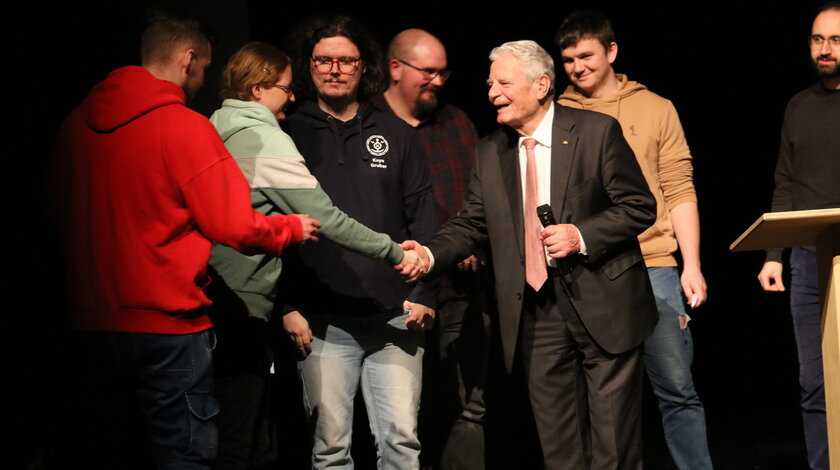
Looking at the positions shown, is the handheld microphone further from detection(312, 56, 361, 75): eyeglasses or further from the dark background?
the dark background

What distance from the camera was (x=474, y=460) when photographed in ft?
12.1

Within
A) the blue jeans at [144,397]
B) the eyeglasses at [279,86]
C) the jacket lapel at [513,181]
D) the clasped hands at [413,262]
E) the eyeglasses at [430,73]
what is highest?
the eyeglasses at [430,73]

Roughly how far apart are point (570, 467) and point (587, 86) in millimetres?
1459

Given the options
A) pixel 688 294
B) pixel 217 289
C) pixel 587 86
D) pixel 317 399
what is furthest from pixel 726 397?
pixel 217 289

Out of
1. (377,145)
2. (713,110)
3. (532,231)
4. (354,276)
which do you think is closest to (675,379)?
(532,231)

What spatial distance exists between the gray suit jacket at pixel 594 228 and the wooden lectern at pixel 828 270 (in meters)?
0.38

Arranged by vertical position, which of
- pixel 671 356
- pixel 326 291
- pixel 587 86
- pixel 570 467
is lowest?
pixel 570 467

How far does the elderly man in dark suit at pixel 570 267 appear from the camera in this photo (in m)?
3.11

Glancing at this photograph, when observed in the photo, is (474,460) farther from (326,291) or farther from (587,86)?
(587,86)

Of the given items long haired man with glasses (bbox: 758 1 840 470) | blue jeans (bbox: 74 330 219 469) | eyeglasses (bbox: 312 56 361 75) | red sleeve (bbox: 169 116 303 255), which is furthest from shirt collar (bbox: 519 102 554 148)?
blue jeans (bbox: 74 330 219 469)

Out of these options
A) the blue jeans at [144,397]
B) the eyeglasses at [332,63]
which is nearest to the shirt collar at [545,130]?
the eyeglasses at [332,63]

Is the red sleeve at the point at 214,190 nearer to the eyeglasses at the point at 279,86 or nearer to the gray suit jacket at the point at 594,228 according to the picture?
the eyeglasses at the point at 279,86

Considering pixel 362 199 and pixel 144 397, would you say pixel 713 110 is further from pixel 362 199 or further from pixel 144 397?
pixel 144 397

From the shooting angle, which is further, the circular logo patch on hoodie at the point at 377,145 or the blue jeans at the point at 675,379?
the blue jeans at the point at 675,379
